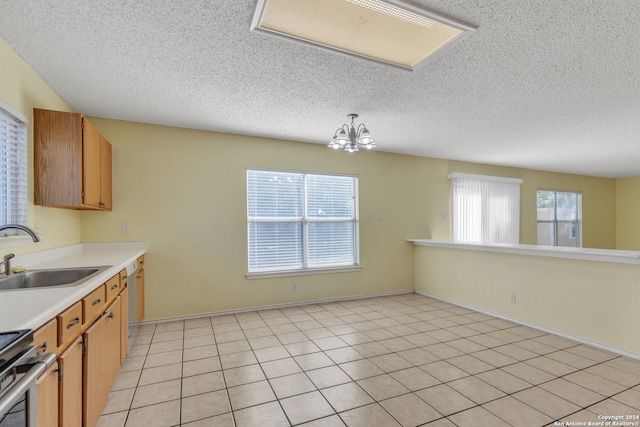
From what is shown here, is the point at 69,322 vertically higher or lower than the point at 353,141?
lower

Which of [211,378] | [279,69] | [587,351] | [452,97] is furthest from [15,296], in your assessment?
[587,351]

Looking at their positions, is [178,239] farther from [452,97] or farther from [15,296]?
[452,97]

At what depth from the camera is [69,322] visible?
143cm

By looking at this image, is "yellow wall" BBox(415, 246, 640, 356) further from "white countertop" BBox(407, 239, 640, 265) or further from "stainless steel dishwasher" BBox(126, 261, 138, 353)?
"stainless steel dishwasher" BBox(126, 261, 138, 353)

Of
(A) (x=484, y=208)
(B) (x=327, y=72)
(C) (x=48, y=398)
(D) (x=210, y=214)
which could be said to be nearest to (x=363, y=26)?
(B) (x=327, y=72)

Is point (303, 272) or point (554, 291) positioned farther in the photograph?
point (303, 272)

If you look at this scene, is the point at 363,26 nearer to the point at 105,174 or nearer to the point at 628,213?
the point at 105,174

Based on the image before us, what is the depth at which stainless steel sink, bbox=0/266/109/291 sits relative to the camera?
1926 millimetres

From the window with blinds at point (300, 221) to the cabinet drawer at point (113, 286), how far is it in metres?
1.99

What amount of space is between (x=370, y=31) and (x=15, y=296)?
235 centimetres

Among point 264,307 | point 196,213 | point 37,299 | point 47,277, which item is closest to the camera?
point 37,299

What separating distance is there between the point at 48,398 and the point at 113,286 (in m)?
1.09

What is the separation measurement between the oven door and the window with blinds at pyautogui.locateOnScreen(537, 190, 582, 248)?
8285 millimetres

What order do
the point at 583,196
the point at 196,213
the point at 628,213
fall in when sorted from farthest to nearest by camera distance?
1. the point at 628,213
2. the point at 583,196
3. the point at 196,213
